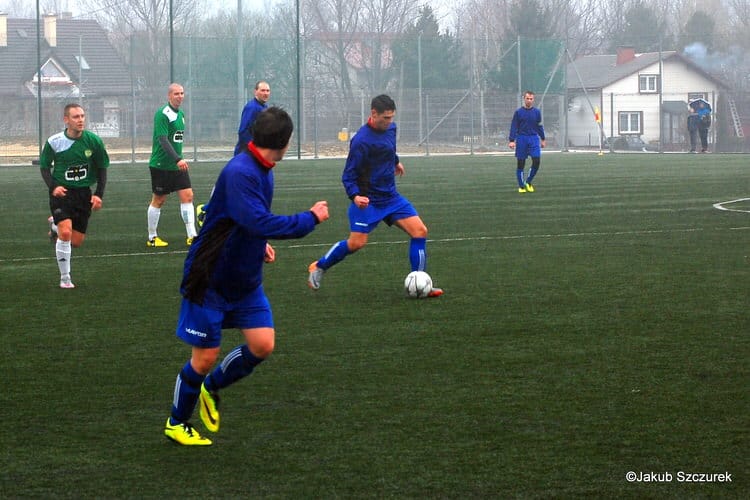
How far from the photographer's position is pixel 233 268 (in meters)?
5.79

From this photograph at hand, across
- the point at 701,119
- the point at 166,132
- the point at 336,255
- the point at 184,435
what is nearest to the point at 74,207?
the point at 336,255

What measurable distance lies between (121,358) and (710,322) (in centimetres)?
417

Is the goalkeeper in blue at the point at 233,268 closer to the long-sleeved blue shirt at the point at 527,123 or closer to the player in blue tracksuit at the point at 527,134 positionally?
the player in blue tracksuit at the point at 527,134

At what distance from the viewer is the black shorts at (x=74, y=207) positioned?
1138cm

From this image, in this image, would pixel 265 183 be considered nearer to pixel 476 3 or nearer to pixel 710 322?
pixel 710 322

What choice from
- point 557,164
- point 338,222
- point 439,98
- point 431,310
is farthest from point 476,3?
point 431,310

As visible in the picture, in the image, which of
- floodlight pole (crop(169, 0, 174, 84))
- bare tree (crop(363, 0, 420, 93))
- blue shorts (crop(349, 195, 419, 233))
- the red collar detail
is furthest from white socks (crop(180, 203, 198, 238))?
bare tree (crop(363, 0, 420, 93))

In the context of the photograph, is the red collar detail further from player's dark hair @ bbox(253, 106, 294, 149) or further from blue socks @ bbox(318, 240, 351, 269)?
blue socks @ bbox(318, 240, 351, 269)

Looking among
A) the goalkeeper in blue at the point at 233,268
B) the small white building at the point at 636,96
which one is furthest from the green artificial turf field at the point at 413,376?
the small white building at the point at 636,96

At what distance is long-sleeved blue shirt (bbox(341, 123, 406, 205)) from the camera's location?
1077cm

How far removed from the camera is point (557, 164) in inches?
1529

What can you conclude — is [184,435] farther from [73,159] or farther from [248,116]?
[248,116]

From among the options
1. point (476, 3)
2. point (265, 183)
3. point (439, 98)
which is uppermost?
point (476, 3)

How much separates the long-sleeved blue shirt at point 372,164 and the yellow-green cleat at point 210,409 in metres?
4.81
